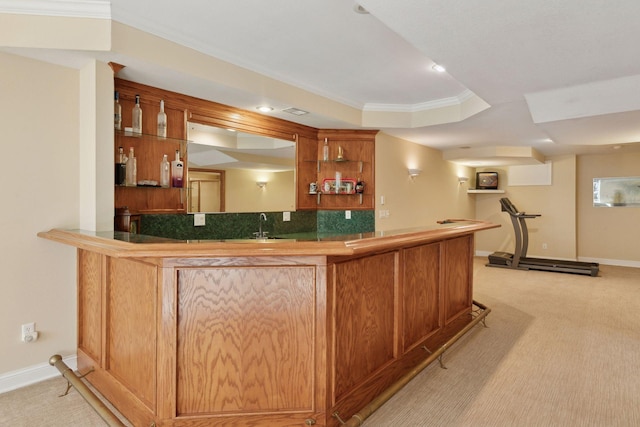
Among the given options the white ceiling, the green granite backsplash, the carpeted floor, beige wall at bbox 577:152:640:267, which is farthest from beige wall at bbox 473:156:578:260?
the green granite backsplash

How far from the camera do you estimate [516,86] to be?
123 inches

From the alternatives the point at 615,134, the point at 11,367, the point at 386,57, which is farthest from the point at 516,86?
the point at 11,367

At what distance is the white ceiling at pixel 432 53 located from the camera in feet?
6.70

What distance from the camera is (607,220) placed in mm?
7348

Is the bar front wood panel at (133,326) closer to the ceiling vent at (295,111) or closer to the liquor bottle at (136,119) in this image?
the liquor bottle at (136,119)

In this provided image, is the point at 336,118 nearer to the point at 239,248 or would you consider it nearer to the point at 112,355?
the point at 239,248

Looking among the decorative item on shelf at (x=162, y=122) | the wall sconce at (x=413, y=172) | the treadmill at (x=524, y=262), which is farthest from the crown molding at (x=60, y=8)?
the treadmill at (x=524, y=262)

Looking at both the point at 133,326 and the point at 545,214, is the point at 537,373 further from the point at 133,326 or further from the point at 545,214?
the point at 545,214

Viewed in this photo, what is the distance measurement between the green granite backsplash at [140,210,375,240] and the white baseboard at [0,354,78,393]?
3.70ft

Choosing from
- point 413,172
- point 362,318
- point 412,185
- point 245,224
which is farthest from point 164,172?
point 412,185

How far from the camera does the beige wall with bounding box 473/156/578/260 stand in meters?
7.54

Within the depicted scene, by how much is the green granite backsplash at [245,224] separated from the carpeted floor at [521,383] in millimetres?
1363

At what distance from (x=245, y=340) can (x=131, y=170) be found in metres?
1.85

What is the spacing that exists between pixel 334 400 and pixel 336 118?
3.09 m
